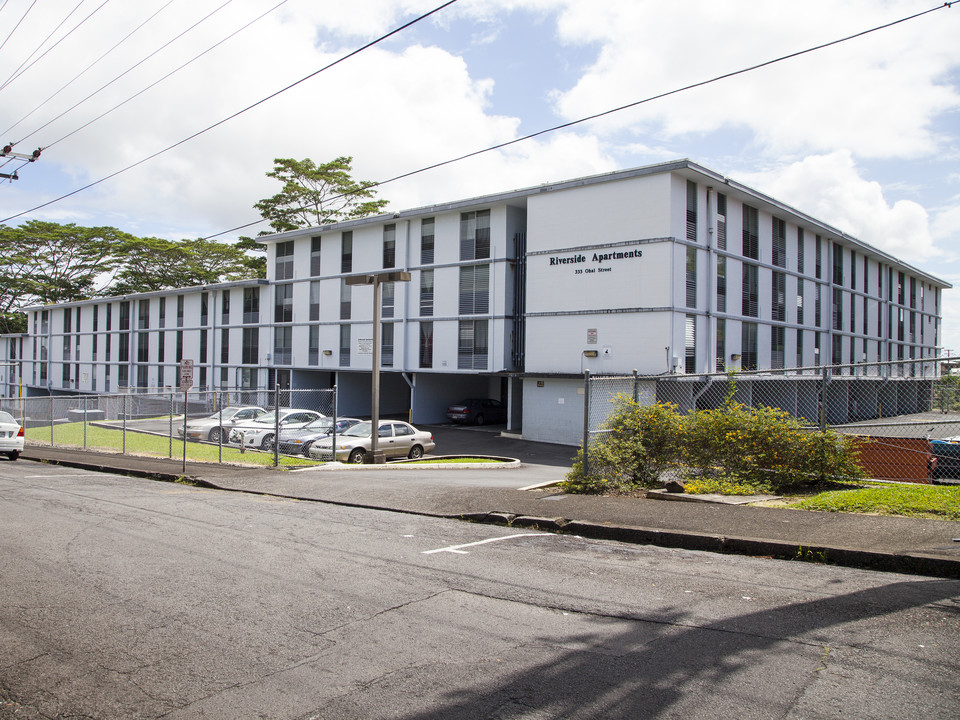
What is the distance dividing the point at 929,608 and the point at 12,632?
6869mm

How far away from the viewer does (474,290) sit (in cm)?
3612

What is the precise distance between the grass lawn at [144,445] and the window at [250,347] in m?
Result: 15.3

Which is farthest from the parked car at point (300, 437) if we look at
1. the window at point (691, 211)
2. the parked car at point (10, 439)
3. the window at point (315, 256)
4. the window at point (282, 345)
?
the window at point (282, 345)

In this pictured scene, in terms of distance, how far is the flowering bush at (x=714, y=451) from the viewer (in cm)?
996

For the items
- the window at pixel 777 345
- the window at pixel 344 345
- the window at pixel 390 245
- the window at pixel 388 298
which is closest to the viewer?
the window at pixel 777 345

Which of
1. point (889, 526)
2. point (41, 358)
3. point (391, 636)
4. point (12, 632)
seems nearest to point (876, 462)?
point (889, 526)

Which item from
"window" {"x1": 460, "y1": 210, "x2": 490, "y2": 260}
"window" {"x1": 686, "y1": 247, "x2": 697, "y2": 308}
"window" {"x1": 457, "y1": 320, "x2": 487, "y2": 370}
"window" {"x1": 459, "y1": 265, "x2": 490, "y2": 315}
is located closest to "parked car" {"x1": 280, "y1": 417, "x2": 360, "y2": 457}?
"window" {"x1": 457, "y1": 320, "x2": 487, "y2": 370}

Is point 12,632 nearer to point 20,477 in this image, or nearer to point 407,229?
point 20,477

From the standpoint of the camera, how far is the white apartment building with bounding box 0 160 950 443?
29.8 m

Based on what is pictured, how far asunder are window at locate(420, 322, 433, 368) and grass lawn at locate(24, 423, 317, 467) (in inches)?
616

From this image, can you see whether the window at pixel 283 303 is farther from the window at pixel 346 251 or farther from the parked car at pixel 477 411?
the parked car at pixel 477 411

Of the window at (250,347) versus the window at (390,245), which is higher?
the window at (390,245)

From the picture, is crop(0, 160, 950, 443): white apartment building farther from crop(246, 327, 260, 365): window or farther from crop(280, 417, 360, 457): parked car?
crop(280, 417, 360, 457): parked car

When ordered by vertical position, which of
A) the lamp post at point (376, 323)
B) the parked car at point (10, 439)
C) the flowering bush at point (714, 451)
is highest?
the lamp post at point (376, 323)
